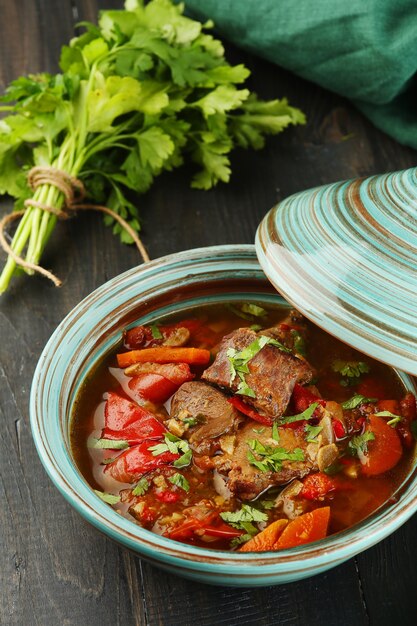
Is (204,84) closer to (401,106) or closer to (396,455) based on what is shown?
(401,106)

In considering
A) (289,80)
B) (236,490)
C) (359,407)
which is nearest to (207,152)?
(289,80)

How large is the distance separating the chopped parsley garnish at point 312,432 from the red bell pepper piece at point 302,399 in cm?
10

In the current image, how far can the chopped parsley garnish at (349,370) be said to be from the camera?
3.13 meters

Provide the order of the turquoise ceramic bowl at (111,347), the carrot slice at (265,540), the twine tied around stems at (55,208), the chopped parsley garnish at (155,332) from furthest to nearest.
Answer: the twine tied around stems at (55,208)
the chopped parsley garnish at (155,332)
the carrot slice at (265,540)
the turquoise ceramic bowl at (111,347)

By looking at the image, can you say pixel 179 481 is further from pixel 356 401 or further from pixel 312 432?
pixel 356 401

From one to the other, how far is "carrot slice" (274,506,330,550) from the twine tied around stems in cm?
156

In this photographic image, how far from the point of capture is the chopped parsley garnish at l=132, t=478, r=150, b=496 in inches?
107

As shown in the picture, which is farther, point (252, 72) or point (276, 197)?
point (252, 72)

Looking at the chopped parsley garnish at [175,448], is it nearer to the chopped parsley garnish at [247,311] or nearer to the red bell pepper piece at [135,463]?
the red bell pepper piece at [135,463]

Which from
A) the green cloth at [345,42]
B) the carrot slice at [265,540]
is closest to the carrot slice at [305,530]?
the carrot slice at [265,540]

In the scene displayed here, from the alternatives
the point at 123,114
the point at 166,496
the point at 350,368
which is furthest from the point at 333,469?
the point at 123,114

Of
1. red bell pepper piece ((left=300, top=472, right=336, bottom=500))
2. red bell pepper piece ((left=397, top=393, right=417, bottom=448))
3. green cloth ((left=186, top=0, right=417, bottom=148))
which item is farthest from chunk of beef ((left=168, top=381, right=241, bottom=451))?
green cloth ((left=186, top=0, right=417, bottom=148))

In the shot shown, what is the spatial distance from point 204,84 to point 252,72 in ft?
3.08

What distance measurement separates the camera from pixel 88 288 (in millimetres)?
3863
